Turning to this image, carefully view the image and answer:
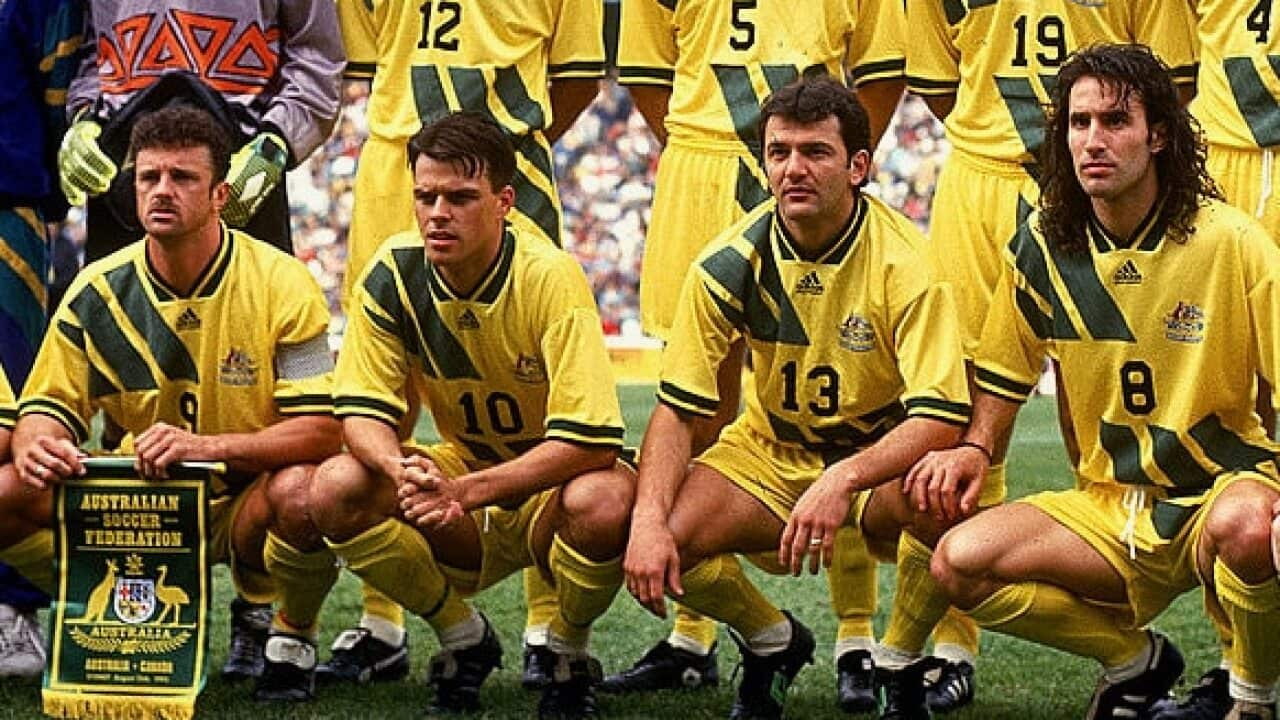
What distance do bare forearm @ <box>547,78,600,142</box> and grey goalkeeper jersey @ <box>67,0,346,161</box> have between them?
563mm

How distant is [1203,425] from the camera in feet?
15.1

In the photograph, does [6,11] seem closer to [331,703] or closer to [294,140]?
[294,140]

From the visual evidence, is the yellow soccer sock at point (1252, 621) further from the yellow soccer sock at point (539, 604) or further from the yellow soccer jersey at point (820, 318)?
the yellow soccer sock at point (539, 604)

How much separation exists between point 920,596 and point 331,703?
133cm

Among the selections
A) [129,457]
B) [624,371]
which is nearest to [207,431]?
[129,457]

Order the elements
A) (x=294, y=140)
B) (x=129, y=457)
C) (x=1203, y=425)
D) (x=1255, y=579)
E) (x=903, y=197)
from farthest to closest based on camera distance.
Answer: (x=903, y=197)
(x=294, y=140)
(x=129, y=457)
(x=1203, y=425)
(x=1255, y=579)

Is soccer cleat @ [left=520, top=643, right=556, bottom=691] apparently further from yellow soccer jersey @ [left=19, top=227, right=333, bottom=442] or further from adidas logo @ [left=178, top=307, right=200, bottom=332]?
adidas logo @ [left=178, top=307, right=200, bottom=332]

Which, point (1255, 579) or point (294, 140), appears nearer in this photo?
point (1255, 579)

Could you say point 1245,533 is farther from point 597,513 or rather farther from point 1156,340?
point 597,513

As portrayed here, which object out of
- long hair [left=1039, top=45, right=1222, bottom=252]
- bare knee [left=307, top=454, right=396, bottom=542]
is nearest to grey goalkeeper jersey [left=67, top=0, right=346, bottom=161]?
bare knee [left=307, top=454, right=396, bottom=542]

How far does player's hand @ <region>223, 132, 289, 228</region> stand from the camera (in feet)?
17.5

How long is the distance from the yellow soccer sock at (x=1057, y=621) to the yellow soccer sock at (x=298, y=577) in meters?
1.46

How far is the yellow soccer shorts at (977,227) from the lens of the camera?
5.45 m

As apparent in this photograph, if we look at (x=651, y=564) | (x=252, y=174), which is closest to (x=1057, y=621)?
(x=651, y=564)
